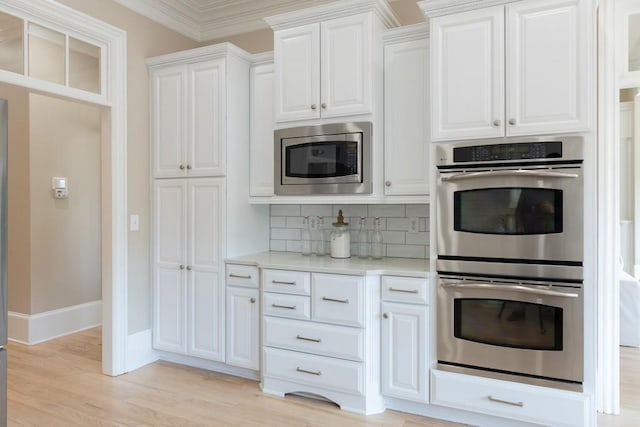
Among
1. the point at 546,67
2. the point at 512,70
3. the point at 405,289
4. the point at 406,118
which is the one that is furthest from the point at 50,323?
the point at 546,67

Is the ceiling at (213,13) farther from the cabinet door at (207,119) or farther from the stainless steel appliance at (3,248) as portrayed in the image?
the stainless steel appliance at (3,248)

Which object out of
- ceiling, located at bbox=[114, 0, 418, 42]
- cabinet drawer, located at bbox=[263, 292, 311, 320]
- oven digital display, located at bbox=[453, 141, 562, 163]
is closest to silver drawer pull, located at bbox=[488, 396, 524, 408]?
cabinet drawer, located at bbox=[263, 292, 311, 320]

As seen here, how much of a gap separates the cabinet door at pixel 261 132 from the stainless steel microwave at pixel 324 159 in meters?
0.20

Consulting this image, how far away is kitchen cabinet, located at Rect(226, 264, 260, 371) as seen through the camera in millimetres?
3016

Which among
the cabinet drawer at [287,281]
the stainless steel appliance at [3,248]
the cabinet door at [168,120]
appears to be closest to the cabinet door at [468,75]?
the cabinet drawer at [287,281]

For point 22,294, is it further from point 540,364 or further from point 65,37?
point 540,364

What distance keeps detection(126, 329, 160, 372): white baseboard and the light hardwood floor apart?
68 millimetres

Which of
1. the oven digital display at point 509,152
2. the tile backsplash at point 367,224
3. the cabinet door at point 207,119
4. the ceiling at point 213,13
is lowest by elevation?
the tile backsplash at point 367,224

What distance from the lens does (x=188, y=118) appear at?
3.27 m

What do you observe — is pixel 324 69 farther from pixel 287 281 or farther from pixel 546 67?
pixel 287 281

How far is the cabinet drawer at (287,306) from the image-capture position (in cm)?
275

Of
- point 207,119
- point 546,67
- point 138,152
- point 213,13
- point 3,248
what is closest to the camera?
point 3,248

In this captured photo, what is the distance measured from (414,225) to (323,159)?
2.69 feet

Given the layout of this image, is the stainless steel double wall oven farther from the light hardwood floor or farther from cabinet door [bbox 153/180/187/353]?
cabinet door [bbox 153/180/187/353]
